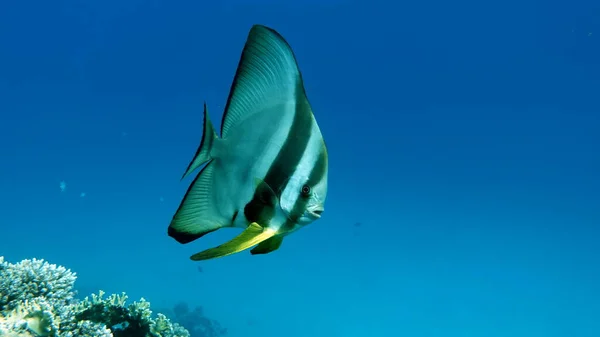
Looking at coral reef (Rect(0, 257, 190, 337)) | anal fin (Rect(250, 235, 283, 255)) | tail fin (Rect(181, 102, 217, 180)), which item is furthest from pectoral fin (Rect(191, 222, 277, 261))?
coral reef (Rect(0, 257, 190, 337))

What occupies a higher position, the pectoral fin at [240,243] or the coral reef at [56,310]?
the coral reef at [56,310]

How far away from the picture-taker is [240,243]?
93 centimetres

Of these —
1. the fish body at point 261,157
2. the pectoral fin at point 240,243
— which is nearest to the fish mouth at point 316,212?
the fish body at point 261,157

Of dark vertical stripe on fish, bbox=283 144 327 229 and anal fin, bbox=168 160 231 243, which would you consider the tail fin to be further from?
dark vertical stripe on fish, bbox=283 144 327 229

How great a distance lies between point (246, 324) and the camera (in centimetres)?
4644

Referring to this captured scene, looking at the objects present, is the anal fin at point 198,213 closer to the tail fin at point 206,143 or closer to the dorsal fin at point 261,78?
the tail fin at point 206,143

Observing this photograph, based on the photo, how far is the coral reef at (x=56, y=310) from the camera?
11.6ft

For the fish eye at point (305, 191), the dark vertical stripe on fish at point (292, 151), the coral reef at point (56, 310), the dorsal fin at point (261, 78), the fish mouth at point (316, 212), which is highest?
the coral reef at point (56, 310)

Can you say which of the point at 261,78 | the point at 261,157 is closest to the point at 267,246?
the point at 261,157

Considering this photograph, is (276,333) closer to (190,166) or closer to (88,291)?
(88,291)

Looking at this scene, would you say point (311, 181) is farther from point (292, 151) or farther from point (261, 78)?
point (261, 78)

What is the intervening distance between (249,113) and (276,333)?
1940 inches

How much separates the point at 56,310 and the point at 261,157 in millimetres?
4037

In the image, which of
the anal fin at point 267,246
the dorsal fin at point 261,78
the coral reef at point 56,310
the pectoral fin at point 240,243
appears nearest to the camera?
the pectoral fin at point 240,243
